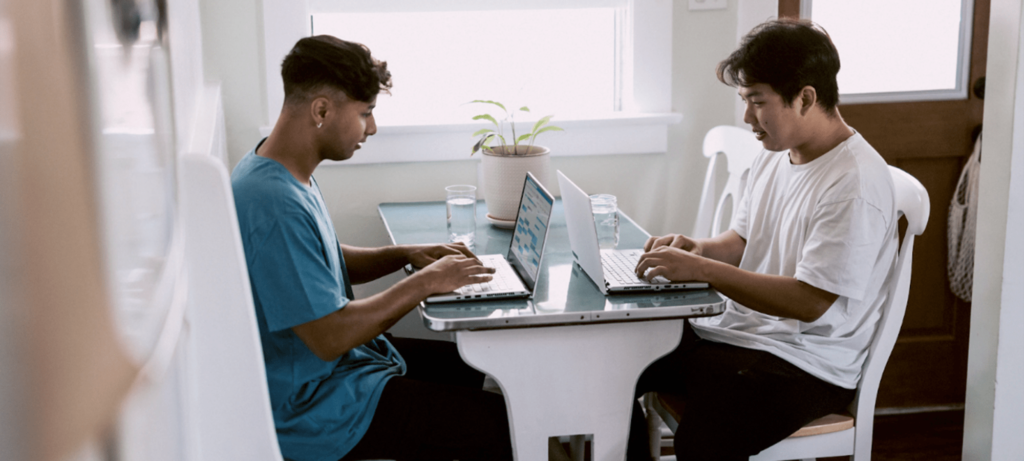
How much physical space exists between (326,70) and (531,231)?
489mm

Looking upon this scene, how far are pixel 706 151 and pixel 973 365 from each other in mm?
908

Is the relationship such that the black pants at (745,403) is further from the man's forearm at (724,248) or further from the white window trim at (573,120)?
the white window trim at (573,120)

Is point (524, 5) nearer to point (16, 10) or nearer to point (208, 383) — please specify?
point (208, 383)

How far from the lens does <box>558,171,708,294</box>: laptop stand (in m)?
1.57

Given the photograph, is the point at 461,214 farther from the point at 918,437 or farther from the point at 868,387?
the point at 918,437

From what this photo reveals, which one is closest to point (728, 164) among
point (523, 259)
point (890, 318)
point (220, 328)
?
point (890, 318)

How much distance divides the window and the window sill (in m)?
0.57

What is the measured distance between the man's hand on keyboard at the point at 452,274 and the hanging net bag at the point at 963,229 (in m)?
1.80

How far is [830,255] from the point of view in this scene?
1.55 m

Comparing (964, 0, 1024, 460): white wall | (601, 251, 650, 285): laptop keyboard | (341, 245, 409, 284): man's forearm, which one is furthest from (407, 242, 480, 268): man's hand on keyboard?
(964, 0, 1024, 460): white wall

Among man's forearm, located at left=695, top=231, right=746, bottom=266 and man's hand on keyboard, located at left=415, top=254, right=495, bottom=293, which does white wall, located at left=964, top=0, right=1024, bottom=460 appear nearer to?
man's forearm, located at left=695, top=231, right=746, bottom=266

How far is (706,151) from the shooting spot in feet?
8.07

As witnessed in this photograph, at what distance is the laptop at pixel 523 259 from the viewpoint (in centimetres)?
154

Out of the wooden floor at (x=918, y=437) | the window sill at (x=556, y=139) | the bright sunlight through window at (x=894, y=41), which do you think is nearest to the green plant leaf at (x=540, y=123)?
the window sill at (x=556, y=139)
